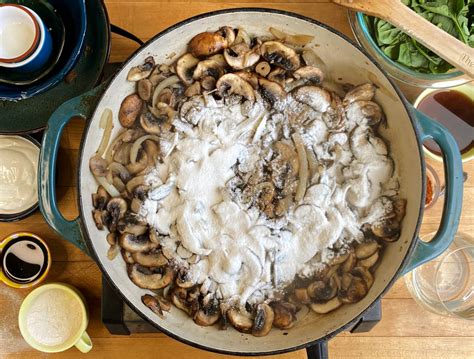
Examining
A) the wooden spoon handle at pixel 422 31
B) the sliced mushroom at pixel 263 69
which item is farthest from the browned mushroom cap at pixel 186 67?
the wooden spoon handle at pixel 422 31

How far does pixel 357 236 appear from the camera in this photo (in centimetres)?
99

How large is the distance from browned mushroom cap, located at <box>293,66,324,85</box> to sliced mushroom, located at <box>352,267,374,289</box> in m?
0.37

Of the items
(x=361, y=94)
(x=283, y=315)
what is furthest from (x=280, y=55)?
(x=283, y=315)

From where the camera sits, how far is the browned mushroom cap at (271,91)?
3.33 feet

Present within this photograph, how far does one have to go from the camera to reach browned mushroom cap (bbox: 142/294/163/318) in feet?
3.27

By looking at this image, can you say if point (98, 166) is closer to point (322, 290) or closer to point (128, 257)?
point (128, 257)

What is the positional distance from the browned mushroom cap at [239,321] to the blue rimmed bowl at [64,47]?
0.55 metres

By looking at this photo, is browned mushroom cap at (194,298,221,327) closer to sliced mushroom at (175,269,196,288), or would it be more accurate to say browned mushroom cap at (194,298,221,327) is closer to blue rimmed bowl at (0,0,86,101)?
sliced mushroom at (175,269,196,288)

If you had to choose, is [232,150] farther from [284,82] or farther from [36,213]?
[36,213]

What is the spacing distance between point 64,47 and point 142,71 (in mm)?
203

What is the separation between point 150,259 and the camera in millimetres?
1015

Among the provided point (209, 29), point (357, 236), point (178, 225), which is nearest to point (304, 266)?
point (357, 236)

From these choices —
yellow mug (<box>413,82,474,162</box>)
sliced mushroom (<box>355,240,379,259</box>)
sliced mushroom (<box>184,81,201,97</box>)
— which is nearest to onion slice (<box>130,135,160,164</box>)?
sliced mushroom (<box>184,81,201,97</box>)

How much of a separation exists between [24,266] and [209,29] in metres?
0.64
